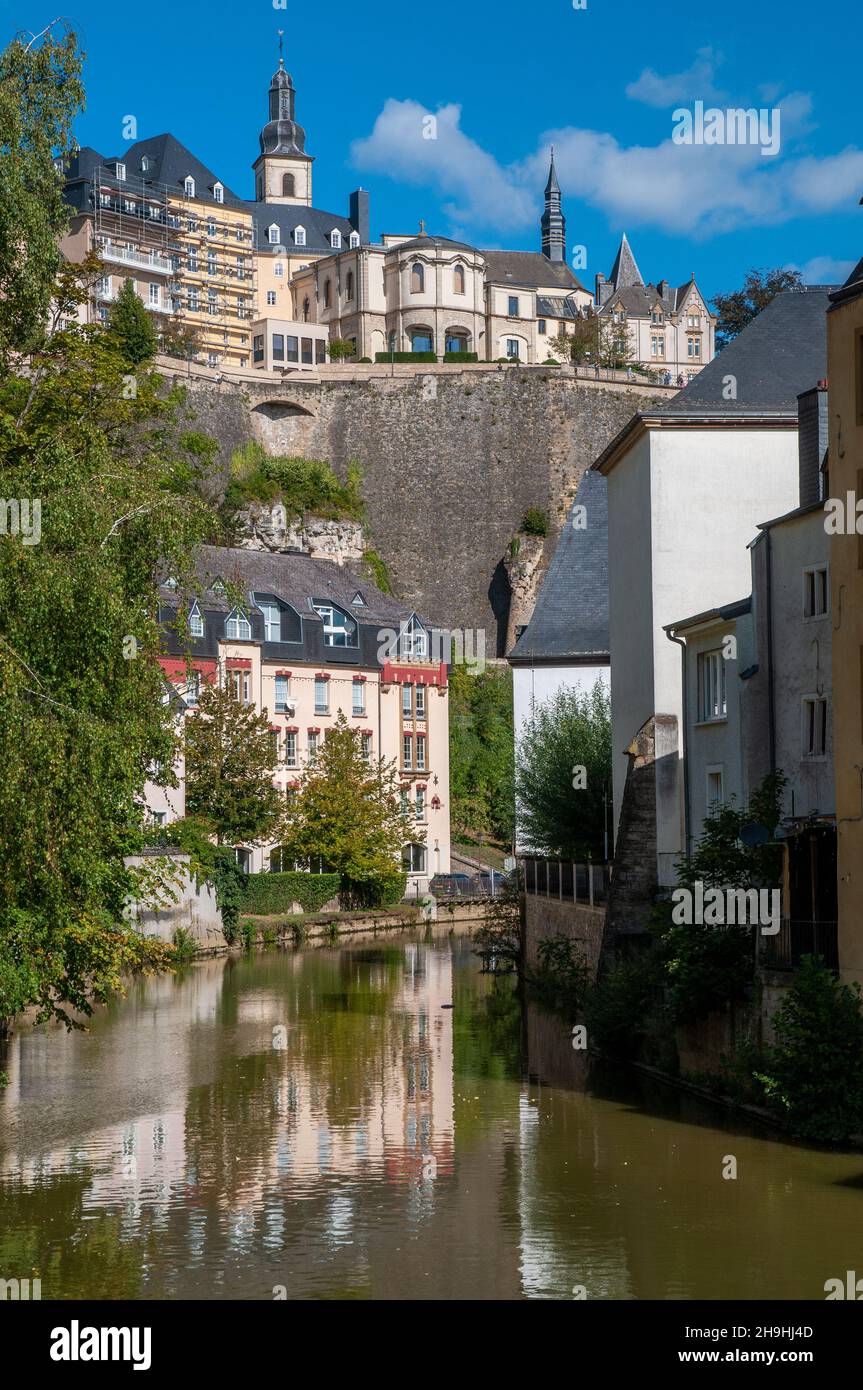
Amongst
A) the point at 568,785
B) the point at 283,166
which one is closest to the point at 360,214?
the point at 283,166

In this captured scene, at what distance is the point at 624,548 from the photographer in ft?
104

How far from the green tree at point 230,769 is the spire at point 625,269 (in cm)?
8906

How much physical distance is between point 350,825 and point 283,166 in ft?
261

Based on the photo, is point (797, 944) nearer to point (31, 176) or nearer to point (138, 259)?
point (31, 176)

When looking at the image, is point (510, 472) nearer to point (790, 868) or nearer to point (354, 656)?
point (354, 656)

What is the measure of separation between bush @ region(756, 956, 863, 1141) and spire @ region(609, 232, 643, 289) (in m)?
119

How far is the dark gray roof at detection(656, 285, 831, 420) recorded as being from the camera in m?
29.3

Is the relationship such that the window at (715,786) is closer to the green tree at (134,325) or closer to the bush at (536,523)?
the green tree at (134,325)

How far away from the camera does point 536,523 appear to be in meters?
86.4

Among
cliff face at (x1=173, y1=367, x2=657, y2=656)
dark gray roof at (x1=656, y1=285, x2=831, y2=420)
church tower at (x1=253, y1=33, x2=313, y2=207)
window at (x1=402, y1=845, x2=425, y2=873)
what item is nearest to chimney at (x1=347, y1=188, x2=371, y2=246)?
church tower at (x1=253, y1=33, x2=313, y2=207)

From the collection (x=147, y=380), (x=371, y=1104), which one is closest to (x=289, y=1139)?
(x=371, y=1104)

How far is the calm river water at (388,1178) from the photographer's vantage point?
50.9 feet

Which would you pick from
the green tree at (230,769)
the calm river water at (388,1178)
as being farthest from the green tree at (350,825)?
the calm river water at (388,1178)

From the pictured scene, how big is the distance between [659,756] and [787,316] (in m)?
8.71
